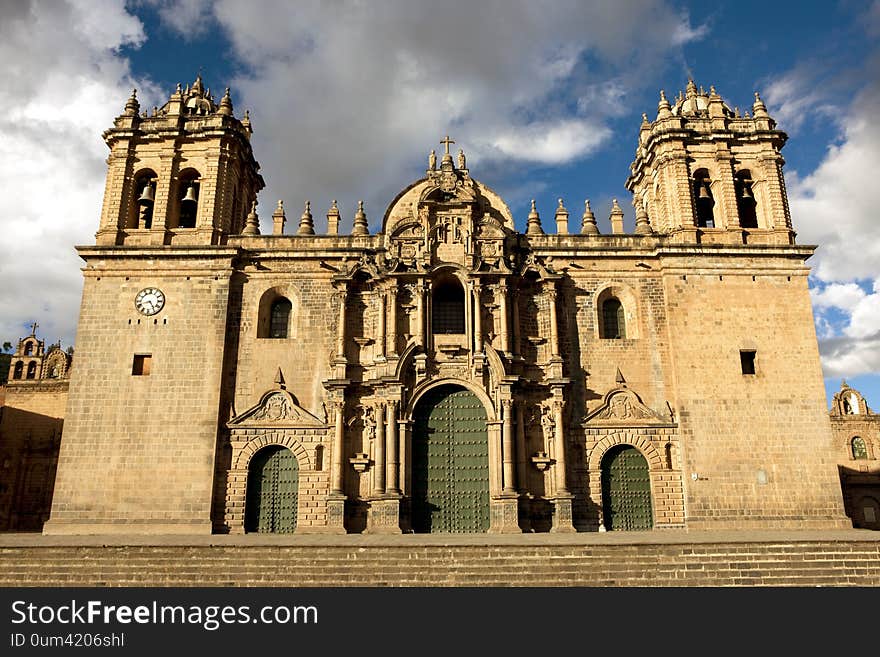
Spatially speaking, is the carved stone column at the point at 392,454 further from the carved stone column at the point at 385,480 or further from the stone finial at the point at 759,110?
the stone finial at the point at 759,110

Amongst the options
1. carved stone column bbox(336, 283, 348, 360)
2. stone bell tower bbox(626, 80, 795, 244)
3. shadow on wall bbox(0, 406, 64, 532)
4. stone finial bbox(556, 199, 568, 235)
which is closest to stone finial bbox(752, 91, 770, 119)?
stone bell tower bbox(626, 80, 795, 244)

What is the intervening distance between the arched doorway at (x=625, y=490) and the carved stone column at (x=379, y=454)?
655 centimetres

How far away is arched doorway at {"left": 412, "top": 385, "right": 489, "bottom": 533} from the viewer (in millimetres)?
19312

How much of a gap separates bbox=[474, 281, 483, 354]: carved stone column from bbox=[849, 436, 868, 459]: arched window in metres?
27.5

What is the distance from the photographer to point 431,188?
72.4ft

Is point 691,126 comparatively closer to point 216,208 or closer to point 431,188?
point 431,188

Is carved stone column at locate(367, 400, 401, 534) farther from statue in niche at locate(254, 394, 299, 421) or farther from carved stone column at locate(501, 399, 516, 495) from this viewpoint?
carved stone column at locate(501, 399, 516, 495)

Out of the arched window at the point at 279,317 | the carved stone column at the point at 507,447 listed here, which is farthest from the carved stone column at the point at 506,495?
the arched window at the point at 279,317

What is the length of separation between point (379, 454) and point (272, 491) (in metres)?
3.36

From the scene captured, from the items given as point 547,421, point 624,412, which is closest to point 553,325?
point 547,421

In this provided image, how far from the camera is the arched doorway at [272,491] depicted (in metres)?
19.3

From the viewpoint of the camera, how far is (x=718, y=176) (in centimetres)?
2298
